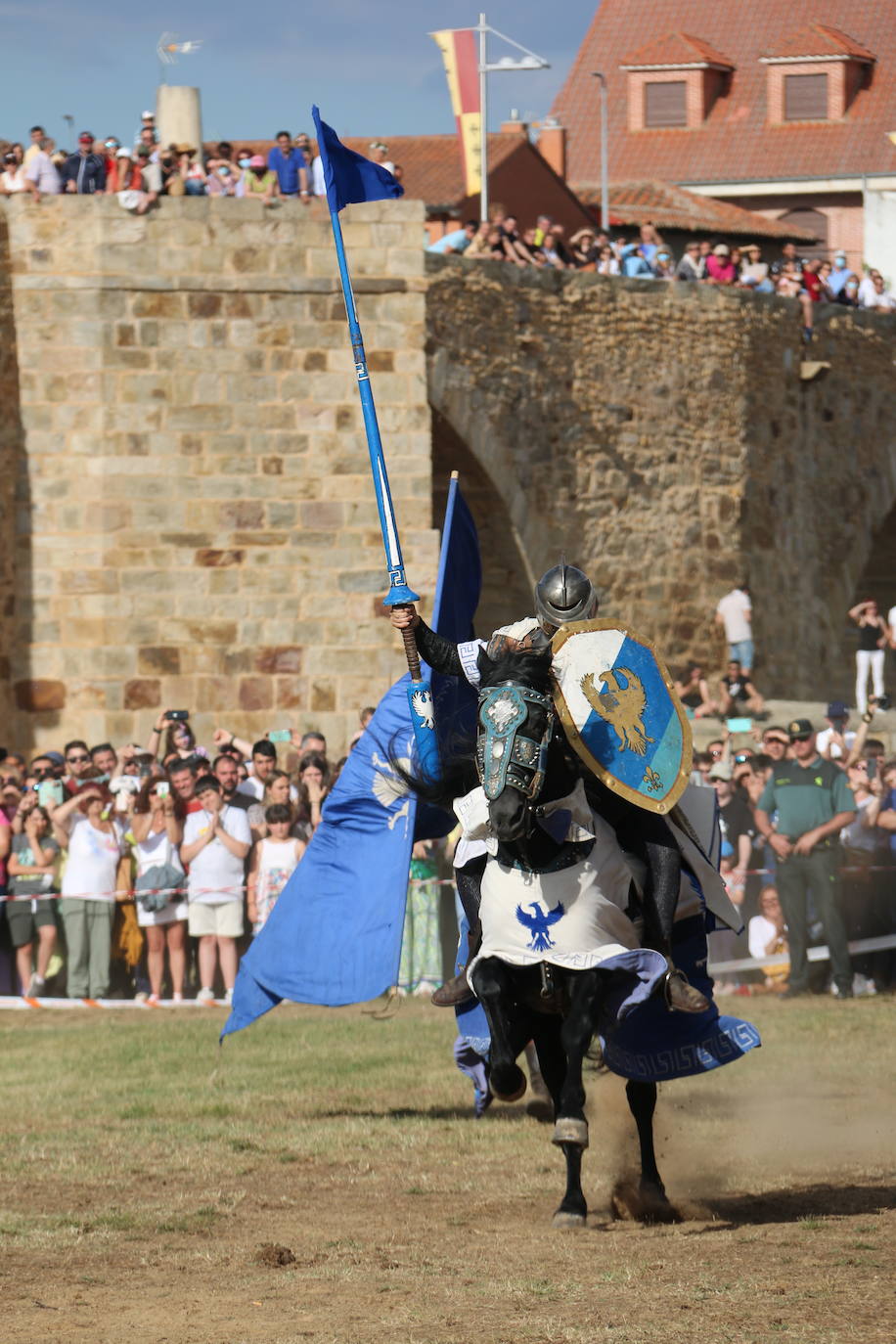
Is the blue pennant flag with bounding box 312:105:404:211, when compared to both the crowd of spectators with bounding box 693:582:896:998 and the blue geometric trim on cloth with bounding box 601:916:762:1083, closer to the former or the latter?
the blue geometric trim on cloth with bounding box 601:916:762:1083

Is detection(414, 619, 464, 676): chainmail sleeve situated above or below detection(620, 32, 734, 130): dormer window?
below

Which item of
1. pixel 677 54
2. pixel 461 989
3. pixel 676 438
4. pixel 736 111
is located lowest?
pixel 461 989

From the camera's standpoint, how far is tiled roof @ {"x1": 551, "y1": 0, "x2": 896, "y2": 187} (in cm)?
4594

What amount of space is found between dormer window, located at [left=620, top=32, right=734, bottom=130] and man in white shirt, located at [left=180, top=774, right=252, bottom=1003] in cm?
3651

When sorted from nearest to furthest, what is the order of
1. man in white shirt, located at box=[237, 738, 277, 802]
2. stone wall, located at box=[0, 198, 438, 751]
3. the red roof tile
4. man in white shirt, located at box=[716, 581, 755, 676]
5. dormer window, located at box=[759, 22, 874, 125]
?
1. man in white shirt, located at box=[237, 738, 277, 802]
2. stone wall, located at box=[0, 198, 438, 751]
3. man in white shirt, located at box=[716, 581, 755, 676]
4. the red roof tile
5. dormer window, located at box=[759, 22, 874, 125]

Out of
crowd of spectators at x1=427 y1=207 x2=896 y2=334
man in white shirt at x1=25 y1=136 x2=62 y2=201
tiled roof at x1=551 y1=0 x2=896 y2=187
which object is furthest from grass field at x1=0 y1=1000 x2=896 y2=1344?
tiled roof at x1=551 y1=0 x2=896 y2=187

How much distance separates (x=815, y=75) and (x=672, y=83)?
3.08 meters

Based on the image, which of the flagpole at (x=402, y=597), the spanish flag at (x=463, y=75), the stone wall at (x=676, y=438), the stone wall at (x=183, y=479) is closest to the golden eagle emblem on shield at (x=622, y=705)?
the flagpole at (x=402, y=597)

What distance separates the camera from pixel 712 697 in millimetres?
24391

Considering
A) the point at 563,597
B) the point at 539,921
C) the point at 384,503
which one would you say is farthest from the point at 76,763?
the point at 539,921

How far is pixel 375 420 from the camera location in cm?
768

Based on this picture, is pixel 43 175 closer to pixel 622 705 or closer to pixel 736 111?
pixel 622 705

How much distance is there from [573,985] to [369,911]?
10.8 feet

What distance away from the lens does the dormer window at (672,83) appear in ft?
155
